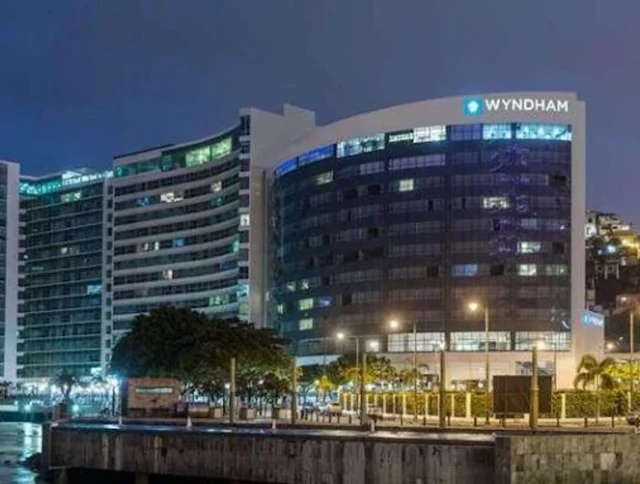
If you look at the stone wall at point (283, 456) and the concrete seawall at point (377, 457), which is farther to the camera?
the stone wall at point (283, 456)

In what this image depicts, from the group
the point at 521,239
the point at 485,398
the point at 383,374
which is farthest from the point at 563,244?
the point at 485,398

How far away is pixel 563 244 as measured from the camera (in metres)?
198

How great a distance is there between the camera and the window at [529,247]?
197 metres

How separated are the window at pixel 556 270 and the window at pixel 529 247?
12.2 ft

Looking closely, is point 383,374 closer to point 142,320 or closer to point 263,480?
point 142,320

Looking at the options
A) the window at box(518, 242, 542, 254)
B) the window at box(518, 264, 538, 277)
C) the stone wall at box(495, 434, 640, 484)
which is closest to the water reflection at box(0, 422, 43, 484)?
the stone wall at box(495, 434, 640, 484)

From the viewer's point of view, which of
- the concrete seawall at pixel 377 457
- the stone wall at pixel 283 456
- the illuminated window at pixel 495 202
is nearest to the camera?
the concrete seawall at pixel 377 457

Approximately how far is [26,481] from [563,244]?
138m

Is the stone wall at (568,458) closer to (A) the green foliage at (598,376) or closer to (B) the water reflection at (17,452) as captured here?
(B) the water reflection at (17,452)

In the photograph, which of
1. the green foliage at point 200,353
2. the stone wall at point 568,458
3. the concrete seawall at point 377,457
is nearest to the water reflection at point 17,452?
the concrete seawall at point 377,457

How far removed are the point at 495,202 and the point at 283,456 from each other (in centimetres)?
14649

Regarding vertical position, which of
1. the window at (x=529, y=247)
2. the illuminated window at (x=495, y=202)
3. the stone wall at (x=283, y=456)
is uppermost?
the illuminated window at (x=495, y=202)

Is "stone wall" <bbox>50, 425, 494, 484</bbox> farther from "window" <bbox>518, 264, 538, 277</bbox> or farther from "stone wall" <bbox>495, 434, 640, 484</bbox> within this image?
"window" <bbox>518, 264, 538, 277</bbox>

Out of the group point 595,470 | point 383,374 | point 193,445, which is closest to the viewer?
point 595,470
